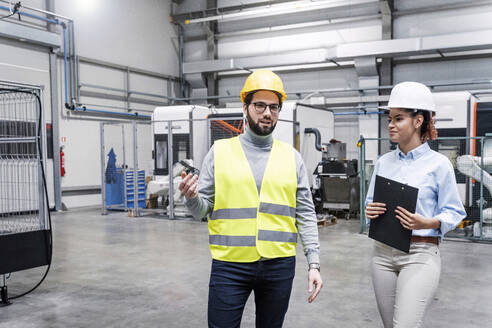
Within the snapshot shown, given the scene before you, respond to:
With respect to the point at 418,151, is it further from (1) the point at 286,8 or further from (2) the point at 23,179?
(1) the point at 286,8

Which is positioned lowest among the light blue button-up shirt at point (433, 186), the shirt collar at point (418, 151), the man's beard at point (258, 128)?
the light blue button-up shirt at point (433, 186)

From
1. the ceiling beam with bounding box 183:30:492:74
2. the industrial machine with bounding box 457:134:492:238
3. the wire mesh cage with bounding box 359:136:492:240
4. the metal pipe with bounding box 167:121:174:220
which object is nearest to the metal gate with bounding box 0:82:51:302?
the wire mesh cage with bounding box 359:136:492:240

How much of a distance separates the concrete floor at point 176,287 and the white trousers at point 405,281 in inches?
65.3

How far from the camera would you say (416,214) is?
1.85 metres

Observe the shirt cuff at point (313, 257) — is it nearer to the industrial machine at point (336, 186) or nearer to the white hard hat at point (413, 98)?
the white hard hat at point (413, 98)

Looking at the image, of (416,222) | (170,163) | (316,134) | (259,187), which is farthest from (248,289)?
(170,163)

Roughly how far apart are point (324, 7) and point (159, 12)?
5.04 meters

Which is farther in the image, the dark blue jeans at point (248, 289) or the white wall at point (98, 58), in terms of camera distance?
the white wall at point (98, 58)

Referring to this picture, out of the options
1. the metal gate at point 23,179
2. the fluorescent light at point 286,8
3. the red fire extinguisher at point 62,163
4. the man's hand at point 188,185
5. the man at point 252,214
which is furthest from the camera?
the fluorescent light at point 286,8

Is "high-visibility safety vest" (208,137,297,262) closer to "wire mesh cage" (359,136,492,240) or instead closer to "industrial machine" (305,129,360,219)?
"wire mesh cage" (359,136,492,240)

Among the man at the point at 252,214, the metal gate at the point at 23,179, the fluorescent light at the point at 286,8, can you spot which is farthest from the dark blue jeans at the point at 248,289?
the fluorescent light at the point at 286,8

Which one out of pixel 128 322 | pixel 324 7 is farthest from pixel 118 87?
pixel 128 322

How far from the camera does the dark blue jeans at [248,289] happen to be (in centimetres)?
170

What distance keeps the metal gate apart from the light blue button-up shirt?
3.11m
